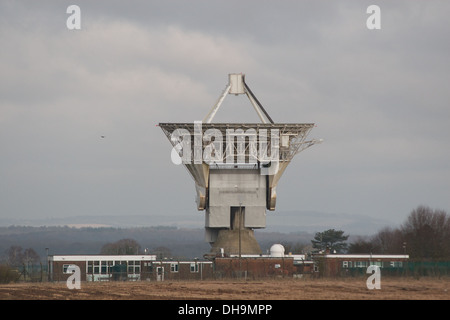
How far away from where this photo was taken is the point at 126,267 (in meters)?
104

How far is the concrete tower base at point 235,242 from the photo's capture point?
103 meters

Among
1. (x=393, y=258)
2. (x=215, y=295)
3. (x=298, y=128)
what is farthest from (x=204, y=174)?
(x=215, y=295)

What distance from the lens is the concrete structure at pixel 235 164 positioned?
9769 cm

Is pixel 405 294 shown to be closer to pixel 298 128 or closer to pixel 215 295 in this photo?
pixel 215 295

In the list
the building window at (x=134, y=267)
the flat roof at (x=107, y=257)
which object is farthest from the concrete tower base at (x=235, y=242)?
the building window at (x=134, y=267)

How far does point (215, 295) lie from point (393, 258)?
6076 cm

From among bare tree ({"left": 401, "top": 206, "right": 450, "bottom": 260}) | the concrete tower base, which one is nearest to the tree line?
bare tree ({"left": 401, "top": 206, "right": 450, "bottom": 260})

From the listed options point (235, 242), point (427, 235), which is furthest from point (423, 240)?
point (235, 242)

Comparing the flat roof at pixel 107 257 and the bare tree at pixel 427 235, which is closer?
the flat roof at pixel 107 257

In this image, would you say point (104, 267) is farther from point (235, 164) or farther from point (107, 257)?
point (235, 164)

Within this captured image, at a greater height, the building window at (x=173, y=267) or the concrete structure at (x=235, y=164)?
the concrete structure at (x=235, y=164)

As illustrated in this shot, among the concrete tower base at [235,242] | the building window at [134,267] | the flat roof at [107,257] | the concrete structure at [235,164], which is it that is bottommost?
the building window at [134,267]

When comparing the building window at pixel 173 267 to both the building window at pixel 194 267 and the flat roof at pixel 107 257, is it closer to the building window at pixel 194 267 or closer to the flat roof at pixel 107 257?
the building window at pixel 194 267

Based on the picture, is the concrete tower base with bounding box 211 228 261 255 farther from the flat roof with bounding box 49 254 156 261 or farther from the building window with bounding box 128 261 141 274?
the building window with bounding box 128 261 141 274
